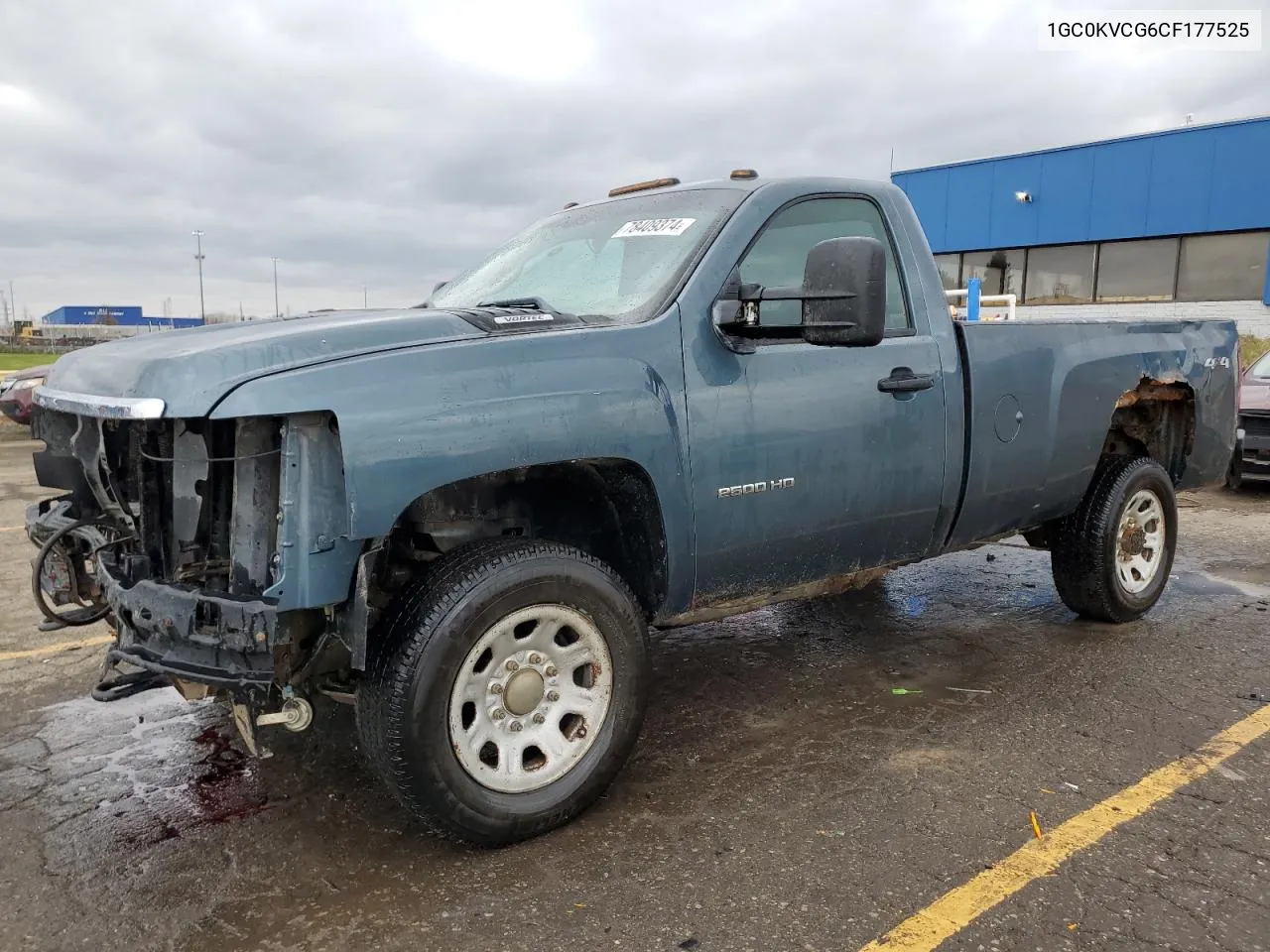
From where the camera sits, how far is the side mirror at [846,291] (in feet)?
10.1

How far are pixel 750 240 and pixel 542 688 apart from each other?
1.74 meters

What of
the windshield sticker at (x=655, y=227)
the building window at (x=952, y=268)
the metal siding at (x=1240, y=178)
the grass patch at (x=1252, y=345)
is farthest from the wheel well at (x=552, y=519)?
the building window at (x=952, y=268)

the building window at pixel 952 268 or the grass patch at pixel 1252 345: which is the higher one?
the building window at pixel 952 268

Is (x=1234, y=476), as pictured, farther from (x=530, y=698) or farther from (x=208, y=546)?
(x=208, y=546)

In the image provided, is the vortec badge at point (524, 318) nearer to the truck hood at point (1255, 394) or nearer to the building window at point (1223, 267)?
the truck hood at point (1255, 394)

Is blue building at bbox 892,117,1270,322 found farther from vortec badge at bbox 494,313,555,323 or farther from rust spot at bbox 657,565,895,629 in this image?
vortec badge at bbox 494,313,555,323

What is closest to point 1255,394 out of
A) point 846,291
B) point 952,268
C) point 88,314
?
point 846,291

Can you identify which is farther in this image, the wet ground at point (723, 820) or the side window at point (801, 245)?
the side window at point (801, 245)

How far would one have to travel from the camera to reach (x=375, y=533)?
2531 millimetres

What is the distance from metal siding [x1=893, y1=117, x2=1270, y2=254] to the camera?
18.9 m

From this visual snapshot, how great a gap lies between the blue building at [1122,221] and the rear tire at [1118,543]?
1674cm

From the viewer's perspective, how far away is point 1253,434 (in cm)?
927

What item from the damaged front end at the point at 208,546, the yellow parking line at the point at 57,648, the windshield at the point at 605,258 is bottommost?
the yellow parking line at the point at 57,648

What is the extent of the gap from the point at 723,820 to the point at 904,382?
180 cm
